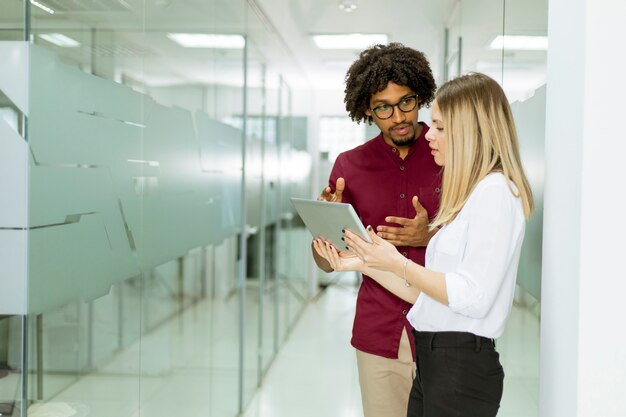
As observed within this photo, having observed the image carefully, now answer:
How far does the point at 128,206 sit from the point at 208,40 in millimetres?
1384

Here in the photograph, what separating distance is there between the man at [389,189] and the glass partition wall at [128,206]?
74cm

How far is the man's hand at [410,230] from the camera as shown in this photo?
2.07 metres

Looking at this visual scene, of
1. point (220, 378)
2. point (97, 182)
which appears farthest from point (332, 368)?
point (97, 182)

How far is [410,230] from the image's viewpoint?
209cm

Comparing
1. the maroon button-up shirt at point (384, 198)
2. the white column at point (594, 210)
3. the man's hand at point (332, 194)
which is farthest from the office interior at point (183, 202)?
the man's hand at point (332, 194)

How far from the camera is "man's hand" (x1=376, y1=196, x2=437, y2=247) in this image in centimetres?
207

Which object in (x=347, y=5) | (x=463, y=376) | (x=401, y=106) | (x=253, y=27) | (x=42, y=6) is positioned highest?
(x=347, y=5)

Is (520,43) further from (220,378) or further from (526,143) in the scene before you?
(220,378)

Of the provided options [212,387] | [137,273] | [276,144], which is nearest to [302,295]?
[276,144]

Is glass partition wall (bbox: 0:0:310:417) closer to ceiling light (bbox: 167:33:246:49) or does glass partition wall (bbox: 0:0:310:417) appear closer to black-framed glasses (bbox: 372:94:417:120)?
ceiling light (bbox: 167:33:246:49)

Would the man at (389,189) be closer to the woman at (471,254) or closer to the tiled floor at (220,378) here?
the tiled floor at (220,378)

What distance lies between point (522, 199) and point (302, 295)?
641cm

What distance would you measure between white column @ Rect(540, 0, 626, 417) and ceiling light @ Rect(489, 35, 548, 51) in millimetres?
463

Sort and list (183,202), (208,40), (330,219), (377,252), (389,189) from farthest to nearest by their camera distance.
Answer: (208,40) < (183,202) < (389,189) < (330,219) < (377,252)
